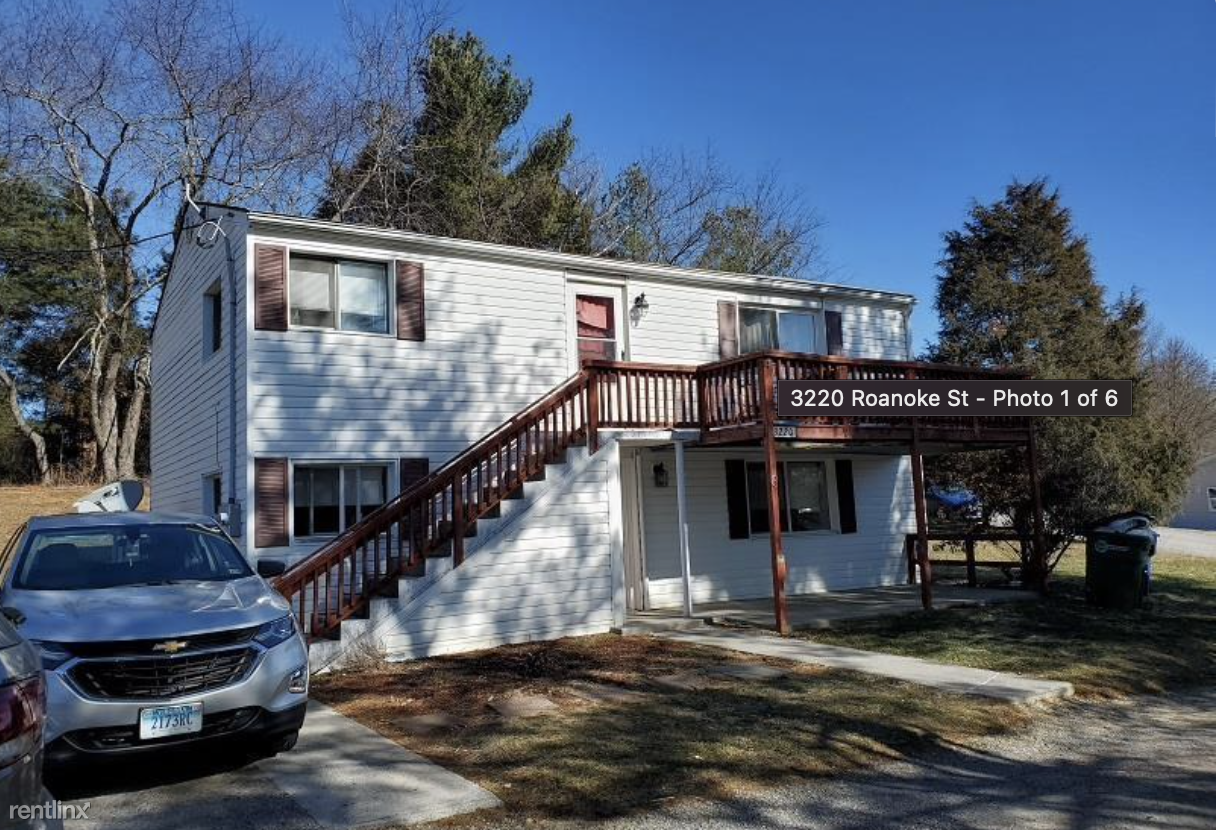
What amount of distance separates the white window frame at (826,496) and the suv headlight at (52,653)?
11379 mm

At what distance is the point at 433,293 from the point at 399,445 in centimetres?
220

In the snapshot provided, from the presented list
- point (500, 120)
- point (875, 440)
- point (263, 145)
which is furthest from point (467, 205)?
point (875, 440)

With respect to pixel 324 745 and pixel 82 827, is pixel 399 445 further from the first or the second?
pixel 82 827

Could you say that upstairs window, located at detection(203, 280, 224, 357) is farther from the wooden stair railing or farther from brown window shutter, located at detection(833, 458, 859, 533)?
brown window shutter, located at detection(833, 458, 859, 533)

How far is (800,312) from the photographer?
15.8 metres

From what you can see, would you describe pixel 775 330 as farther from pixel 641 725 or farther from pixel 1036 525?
pixel 641 725

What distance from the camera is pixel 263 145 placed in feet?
84.4

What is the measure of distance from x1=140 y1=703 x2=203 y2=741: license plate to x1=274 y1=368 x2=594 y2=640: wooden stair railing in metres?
3.50

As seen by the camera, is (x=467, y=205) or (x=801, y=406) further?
(x=467, y=205)

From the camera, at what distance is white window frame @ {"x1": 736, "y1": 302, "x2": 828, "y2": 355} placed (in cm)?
1533

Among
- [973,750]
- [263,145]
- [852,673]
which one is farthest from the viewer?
[263,145]

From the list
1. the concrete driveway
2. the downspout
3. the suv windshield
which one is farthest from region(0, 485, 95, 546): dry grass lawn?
the concrete driveway

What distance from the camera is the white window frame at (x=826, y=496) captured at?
15070 millimetres

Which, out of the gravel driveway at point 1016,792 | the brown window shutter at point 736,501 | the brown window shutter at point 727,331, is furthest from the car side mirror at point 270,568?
the brown window shutter at point 727,331
